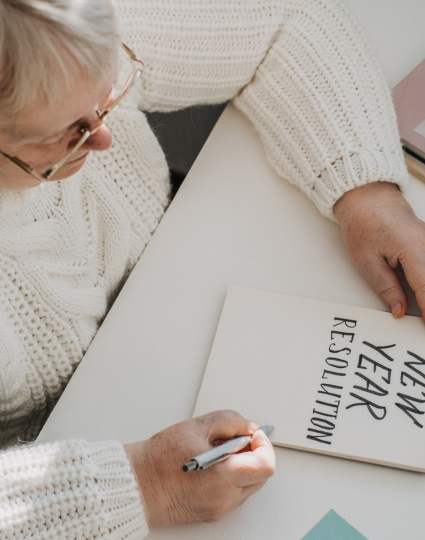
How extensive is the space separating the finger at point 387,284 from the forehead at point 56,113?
1.46 ft

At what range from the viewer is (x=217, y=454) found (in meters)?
0.56

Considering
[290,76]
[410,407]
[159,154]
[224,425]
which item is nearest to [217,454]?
[224,425]

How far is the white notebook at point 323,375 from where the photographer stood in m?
0.59

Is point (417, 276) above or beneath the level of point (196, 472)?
above

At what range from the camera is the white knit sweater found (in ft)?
2.22

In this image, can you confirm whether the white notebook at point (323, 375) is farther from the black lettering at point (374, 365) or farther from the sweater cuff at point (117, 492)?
the sweater cuff at point (117, 492)

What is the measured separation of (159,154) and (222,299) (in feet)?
0.94

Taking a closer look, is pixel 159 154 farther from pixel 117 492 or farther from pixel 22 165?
pixel 117 492

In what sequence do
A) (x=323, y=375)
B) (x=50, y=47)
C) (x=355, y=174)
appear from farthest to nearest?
1. (x=355, y=174)
2. (x=323, y=375)
3. (x=50, y=47)

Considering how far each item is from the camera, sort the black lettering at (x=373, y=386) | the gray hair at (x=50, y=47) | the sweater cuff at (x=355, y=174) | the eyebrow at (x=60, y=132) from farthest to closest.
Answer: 1. the sweater cuff at (x=355, y=174)
2. the black lettering at (x=373, y=386)
3. the eyebrow at (x=60, y=132)
4. the gray hair at (x=50, y=47)

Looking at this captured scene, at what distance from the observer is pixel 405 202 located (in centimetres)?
75

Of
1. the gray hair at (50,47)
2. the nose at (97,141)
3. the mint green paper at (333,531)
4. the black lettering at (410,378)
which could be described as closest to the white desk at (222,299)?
the mint green paper at (333,531)

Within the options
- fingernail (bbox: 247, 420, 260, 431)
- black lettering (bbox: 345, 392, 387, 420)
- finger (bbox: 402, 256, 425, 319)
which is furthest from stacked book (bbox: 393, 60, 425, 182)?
fingernail (bbox: 247, 420, 260, 431)

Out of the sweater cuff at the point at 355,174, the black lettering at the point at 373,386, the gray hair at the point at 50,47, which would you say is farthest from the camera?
the sweater cuff at the point at 355,174
